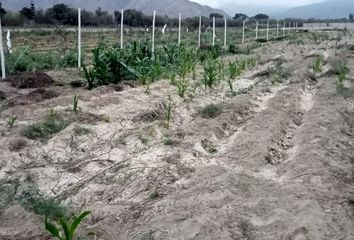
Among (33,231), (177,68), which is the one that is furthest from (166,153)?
(177,68)

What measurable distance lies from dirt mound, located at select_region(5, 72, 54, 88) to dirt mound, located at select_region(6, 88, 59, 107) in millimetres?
1095

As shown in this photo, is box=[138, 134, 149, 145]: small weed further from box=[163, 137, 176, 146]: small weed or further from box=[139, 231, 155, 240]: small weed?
box=[139, 231, 155, 240]: small weed

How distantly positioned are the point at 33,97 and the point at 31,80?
1.80m

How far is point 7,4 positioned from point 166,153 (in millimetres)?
171883

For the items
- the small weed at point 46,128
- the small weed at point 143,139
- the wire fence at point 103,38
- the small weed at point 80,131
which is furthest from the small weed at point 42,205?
the wire fence at point 103,38

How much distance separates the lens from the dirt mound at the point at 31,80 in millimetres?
9992

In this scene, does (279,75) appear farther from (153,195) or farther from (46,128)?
(153,195)

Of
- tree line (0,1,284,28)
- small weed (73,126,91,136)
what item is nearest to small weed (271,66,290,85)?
small weed (73,126,91,136)

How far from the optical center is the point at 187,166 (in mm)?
5531

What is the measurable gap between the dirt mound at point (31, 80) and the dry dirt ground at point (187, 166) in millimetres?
1036

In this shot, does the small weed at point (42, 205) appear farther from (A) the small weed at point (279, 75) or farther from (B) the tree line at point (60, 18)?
(B) the tree line at point (60, 18)

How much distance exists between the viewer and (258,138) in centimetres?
630

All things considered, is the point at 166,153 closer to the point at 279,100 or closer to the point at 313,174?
the point at 313,174

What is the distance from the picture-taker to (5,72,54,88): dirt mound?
9.99 meters
